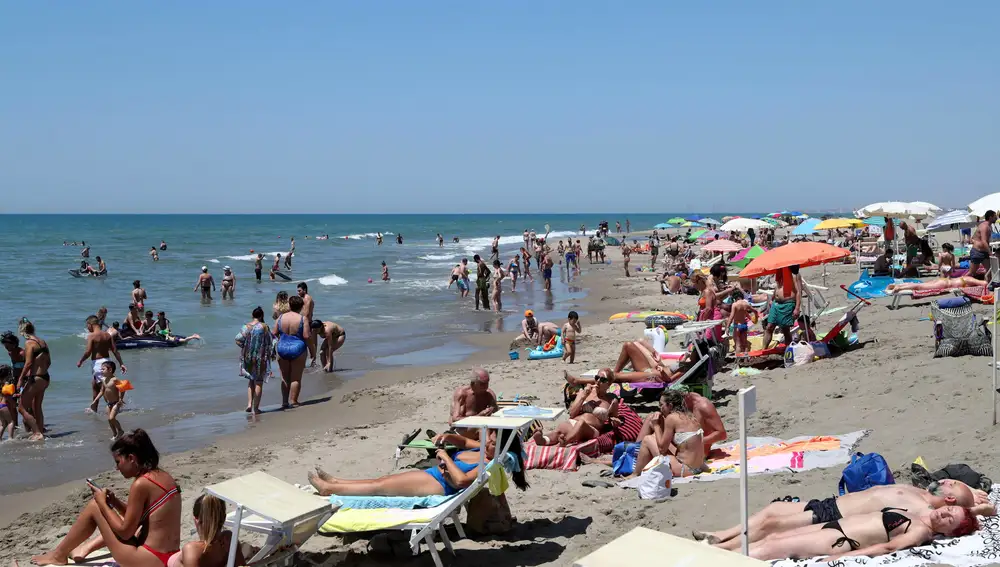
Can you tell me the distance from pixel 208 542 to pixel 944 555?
148 inches

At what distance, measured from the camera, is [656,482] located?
246 inches

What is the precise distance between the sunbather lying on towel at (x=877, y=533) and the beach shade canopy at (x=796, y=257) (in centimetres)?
616

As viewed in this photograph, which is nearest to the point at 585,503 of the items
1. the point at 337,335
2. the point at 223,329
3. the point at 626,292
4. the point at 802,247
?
the point at 802,247

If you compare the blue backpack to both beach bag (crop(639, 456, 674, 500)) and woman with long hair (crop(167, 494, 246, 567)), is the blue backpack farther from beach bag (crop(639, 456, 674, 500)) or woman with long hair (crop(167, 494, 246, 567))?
woman with long hair (crop(167, 494, 246, 567))

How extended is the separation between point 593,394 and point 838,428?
2.12 m

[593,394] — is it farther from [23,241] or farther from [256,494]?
[23,241]

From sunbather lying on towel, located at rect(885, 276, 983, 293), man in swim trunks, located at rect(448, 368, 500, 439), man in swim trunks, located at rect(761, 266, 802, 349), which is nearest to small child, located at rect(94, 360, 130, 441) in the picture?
man in swim trunks, located at rect(448, 368, 500, 439)

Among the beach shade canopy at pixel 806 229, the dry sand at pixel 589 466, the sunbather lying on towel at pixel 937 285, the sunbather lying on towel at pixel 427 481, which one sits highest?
the beach shade canopy at pixel 806 229

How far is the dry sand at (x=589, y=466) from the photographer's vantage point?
19.0ft

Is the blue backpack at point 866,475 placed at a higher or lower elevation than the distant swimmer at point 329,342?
higher

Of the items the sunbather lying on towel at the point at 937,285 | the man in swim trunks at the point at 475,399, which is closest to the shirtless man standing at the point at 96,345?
the man in swim trunks at the point at 475,399

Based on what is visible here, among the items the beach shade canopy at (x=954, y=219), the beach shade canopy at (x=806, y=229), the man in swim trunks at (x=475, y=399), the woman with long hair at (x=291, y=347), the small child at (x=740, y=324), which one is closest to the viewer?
the man in swim trunks at (x=475, y=399)

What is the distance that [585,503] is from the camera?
21.1ft

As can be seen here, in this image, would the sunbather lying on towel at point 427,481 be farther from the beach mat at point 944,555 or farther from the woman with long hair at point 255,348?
the woman with long hair at point 255,348
